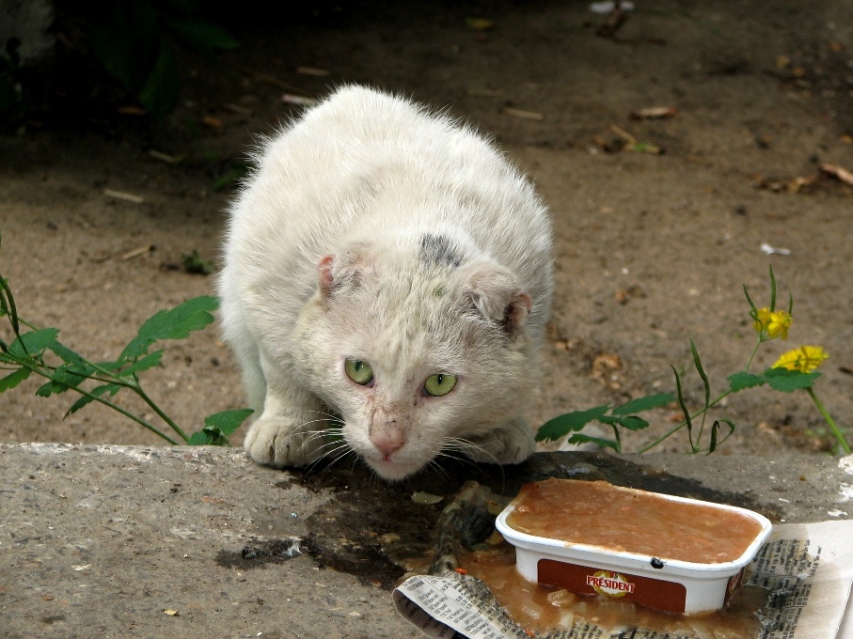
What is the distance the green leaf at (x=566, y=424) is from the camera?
10.3 feet

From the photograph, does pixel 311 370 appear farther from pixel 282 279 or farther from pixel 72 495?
pixel 72 495

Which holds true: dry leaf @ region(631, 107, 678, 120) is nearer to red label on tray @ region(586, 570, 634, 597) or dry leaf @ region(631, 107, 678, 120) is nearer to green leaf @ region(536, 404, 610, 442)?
green leaf @ region(536, 404, 610, 442)

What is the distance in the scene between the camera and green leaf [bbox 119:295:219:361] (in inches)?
121

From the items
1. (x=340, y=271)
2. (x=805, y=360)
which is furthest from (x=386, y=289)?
(x=805, y=360)

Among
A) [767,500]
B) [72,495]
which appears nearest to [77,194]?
[72,495]

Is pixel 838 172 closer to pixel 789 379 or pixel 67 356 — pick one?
pixel 789 379

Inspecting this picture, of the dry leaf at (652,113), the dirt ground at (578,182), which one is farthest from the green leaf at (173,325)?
the dry leaf at (652,113)

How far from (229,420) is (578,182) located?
377 centimetres

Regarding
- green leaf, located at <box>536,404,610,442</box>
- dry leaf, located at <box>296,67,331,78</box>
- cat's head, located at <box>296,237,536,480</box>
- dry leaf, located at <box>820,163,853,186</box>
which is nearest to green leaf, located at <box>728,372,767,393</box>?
green leaf, located at <box>536,404,610,442</box>

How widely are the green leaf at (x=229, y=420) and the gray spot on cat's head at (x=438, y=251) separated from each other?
0.85m

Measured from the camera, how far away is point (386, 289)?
8.25ft

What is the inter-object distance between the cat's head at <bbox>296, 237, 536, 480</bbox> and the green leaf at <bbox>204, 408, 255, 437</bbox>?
1.76 ft

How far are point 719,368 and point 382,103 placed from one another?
2232 mm

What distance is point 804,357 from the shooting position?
3.33m
